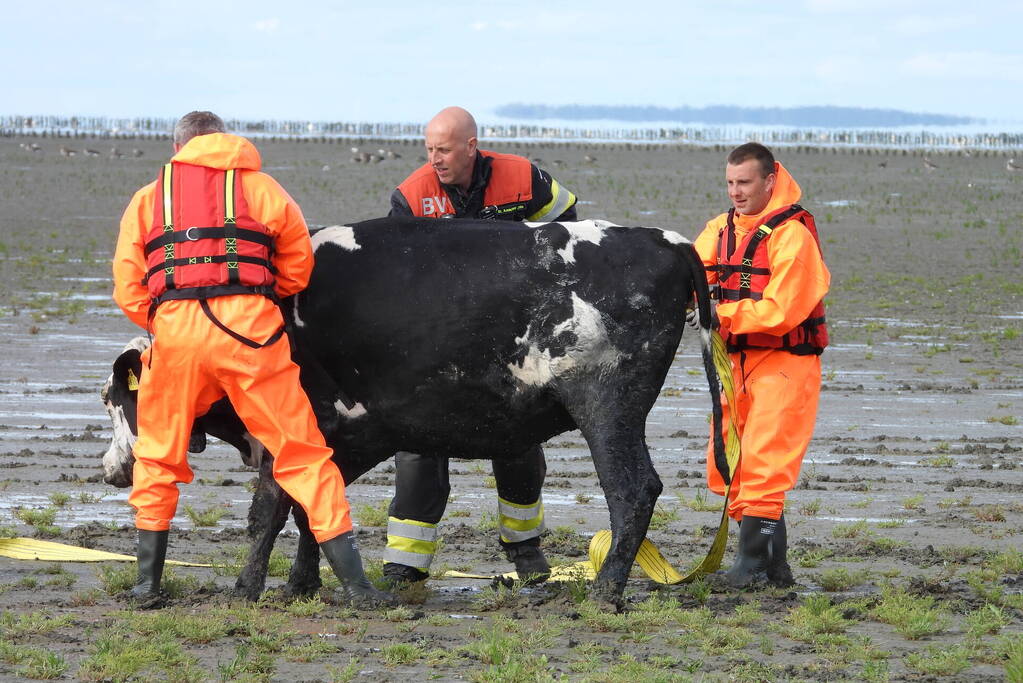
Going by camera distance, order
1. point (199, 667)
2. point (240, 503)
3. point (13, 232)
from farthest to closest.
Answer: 1. point (13, 232)
2. point (240, 503)
3. point (199, 667)

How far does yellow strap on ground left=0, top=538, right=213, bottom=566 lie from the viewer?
7723 mm

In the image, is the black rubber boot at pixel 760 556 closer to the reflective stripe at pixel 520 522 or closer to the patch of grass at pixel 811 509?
the reflective stripe at pixel 520 522

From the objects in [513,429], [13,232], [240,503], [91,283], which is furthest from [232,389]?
[13,232]

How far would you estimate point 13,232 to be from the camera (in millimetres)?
28594

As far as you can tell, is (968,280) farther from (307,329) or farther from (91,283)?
(307,329)

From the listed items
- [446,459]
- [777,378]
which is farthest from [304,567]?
[777,378]

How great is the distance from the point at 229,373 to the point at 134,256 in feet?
2.50

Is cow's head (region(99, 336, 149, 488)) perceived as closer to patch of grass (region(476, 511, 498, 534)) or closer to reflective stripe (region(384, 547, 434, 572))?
reflective stripe (region(384, 547, 434, 572))

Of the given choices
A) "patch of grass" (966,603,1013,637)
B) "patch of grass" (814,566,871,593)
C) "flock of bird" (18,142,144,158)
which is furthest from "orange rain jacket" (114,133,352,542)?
"flock of bird" (18,142,144,158)

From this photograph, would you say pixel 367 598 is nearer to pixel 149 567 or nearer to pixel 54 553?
pixel 149 567

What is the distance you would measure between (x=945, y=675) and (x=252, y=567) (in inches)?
129

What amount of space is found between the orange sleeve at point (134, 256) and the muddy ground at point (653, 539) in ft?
4.77

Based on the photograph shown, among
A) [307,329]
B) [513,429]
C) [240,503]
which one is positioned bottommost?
[240,503]

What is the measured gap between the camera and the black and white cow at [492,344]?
6934 millimetres
